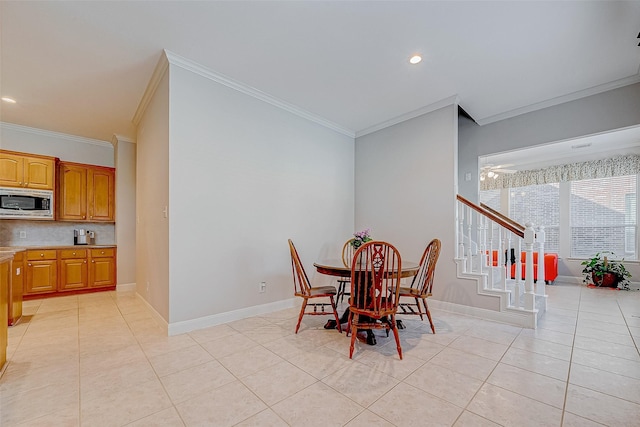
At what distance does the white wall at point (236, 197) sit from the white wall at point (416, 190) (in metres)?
0.81

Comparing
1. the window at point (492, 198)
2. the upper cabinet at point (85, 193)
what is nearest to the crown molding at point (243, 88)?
the upper cabinet at point (85, 193)

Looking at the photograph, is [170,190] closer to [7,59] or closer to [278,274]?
[278,274]

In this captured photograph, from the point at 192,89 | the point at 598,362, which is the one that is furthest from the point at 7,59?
the point at 598,362

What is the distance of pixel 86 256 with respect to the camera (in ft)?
15.0

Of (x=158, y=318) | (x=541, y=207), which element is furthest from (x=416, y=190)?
(x=541, y=207)

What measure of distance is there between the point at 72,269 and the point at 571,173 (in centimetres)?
981

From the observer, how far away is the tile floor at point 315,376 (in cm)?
154

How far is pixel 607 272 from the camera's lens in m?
5.20

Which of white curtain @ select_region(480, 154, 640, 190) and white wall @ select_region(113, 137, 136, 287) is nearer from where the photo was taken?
white wall @ select_region(113, 137, 136, 287)

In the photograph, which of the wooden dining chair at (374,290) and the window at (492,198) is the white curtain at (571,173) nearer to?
the window at (492,198)

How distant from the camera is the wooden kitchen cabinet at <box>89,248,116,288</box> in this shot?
4625mm

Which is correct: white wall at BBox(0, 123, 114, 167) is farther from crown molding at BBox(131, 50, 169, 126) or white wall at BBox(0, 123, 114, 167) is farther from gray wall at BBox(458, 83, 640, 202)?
gray wall at BBox(458, 83, 640, 202)

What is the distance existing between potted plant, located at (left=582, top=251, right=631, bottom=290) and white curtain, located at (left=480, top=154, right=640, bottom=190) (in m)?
1.64

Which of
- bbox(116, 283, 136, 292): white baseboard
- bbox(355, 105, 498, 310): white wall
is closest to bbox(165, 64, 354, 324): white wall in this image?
bbox(355, 105, 498, 310): white wall
